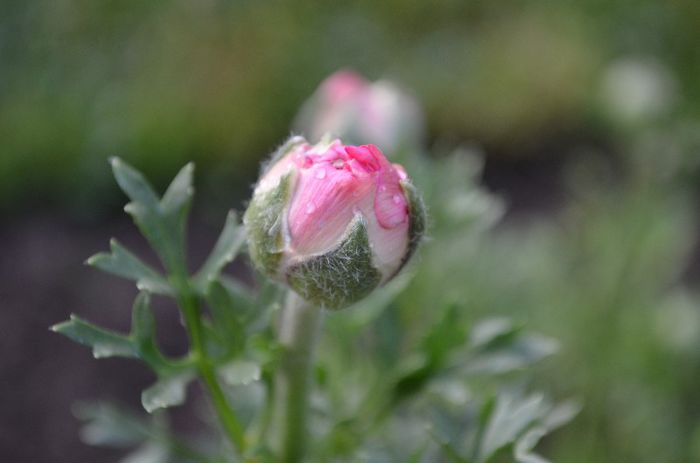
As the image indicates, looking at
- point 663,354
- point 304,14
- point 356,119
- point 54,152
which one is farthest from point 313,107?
point 304,14

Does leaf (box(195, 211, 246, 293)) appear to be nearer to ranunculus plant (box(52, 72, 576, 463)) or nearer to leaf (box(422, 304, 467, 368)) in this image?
ranunculus plant (box(52, 72, 576, 463))

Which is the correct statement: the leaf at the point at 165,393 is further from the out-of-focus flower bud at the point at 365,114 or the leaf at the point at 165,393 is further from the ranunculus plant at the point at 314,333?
the out-of-focus flower bud at the point at 365,114

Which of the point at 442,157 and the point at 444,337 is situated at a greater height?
the point at 442,157

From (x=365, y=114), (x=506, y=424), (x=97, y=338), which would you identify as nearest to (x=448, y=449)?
(x=506, y=424)

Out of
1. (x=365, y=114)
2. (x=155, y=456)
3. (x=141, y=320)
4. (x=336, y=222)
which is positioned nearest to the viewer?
Answer: (x=336, y=222)

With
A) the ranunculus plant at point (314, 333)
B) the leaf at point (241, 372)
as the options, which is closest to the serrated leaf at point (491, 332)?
the ranunculus plant at point (314, 333)

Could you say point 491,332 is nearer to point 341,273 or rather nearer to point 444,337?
point 444,337
